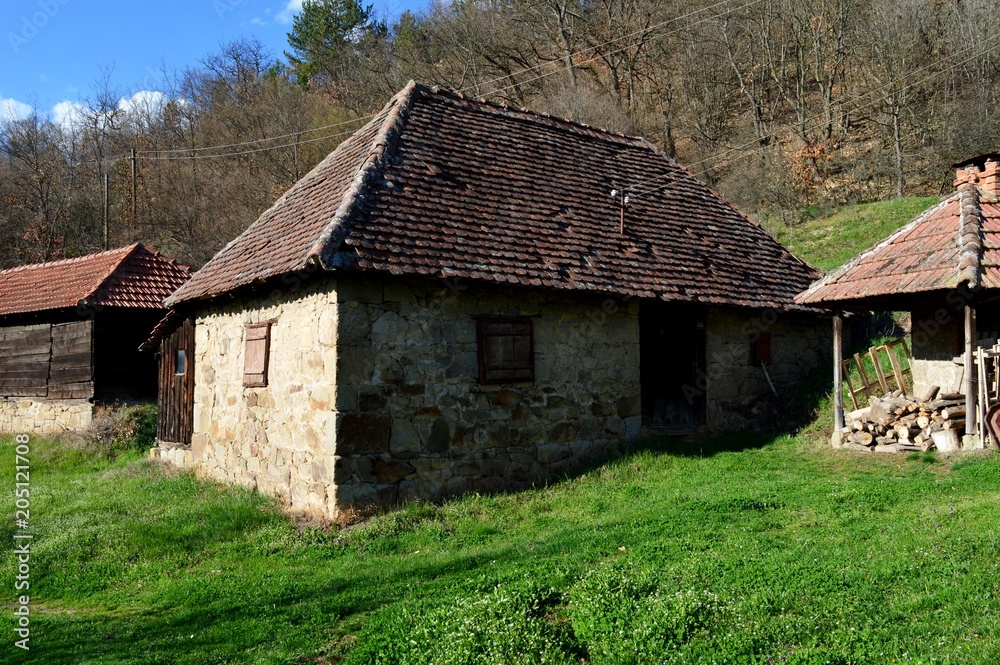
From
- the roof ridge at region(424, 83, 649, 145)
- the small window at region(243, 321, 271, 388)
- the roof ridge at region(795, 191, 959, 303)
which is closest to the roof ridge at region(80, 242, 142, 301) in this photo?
the small window at region(243, 321, 271, 388)

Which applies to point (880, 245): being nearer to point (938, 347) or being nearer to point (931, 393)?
point (938, 347)

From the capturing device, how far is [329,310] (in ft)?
26.0

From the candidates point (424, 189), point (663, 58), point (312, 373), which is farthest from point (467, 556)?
point (663, 58)

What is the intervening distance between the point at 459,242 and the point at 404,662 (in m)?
5.46

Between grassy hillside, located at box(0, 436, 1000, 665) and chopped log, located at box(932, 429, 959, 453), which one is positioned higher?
chopped log, located at box(932, 429, 959, 453)

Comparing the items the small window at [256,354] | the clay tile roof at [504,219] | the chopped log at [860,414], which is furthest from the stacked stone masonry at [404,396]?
the chopped log at [860,414]

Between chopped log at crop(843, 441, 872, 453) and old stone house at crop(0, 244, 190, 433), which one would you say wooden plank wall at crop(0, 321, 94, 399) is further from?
chopped log at crop(843, 441, 872, 453)

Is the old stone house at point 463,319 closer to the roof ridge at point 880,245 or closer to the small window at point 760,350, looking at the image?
the small window at point 760,350

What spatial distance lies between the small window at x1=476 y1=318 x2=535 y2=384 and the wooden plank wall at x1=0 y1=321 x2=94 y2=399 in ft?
33.2

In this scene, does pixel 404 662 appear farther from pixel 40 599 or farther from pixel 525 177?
pixel 525 177

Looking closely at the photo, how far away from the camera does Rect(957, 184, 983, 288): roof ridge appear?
792 centimetres

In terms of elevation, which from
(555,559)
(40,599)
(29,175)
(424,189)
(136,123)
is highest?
(136,123)

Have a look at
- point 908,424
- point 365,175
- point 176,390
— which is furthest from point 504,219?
point 176,390

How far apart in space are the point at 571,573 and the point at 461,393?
3.32 metres
